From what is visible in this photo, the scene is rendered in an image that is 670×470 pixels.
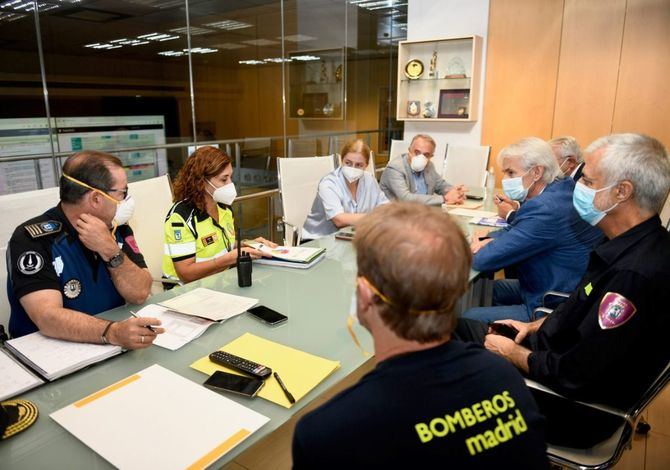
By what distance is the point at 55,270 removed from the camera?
1.52 metres

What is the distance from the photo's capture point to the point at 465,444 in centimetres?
73

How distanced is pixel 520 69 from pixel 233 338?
4.52m

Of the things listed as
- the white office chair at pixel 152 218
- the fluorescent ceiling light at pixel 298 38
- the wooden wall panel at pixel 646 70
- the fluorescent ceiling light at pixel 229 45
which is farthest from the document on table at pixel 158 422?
the fluorescent ceiling light at pixel 229 45

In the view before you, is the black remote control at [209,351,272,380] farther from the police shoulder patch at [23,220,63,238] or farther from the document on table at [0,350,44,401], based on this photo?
the police shoulder patch at [23,220,63,238]

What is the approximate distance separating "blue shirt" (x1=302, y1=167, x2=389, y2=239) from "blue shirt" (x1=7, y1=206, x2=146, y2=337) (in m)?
1.62

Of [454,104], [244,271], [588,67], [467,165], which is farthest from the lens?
[454,104]

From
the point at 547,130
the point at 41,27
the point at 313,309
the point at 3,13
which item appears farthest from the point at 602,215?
the point at 3,13

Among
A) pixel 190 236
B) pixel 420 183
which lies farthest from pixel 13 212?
pixel 420 183

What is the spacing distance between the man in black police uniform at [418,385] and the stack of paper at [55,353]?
0.81m

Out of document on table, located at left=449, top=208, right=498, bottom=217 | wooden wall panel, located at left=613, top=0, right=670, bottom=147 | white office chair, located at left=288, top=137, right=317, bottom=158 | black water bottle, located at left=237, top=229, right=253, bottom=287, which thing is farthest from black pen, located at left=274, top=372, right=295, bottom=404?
wooden wall panel, located at left=613, top=0, right=670, bottom=147

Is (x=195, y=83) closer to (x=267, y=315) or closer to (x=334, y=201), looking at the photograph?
(x=334, y=201)

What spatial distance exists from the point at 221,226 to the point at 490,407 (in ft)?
5.84

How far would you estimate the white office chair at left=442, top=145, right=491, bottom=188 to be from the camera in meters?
4.71

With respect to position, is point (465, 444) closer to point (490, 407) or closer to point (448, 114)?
point (490, 407)
